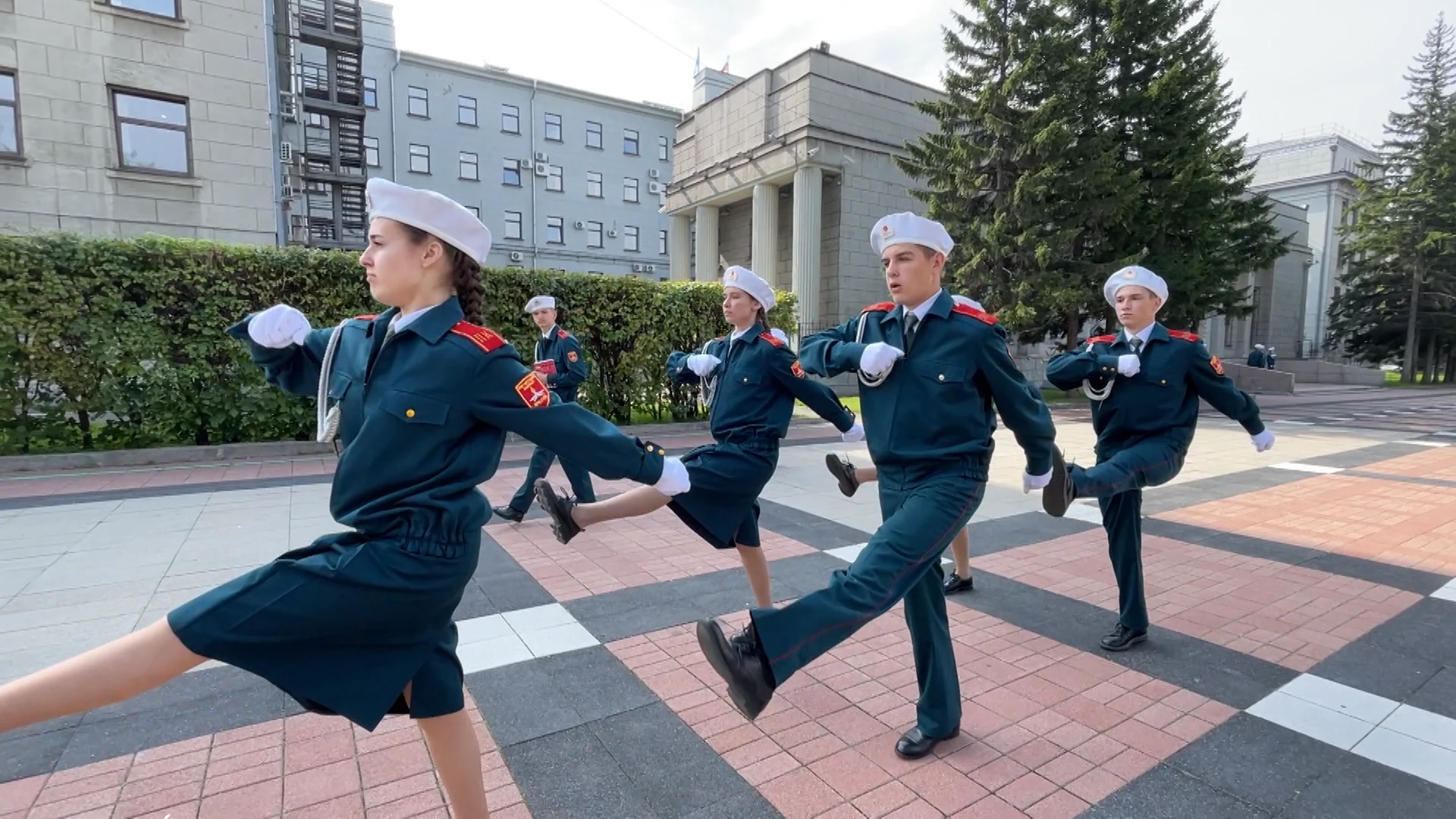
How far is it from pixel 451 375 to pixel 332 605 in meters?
0.60

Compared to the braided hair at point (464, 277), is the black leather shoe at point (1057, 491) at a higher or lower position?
lower

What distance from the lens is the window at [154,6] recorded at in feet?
48.6

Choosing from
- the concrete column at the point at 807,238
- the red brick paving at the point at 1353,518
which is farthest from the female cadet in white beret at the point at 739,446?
the concrete column at the point at 807,238

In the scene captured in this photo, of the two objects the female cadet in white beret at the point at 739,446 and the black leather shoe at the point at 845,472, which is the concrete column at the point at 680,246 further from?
the female cadet in white beret at the point at 739,446

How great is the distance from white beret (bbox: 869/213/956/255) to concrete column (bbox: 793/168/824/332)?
2129cm

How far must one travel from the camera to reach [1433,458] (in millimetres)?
10984

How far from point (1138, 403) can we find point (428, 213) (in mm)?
3455

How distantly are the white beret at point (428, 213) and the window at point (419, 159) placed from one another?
38.9 metres

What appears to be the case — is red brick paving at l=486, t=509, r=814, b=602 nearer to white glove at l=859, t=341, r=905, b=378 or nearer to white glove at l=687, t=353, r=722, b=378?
white glove at l=687, t=353, r=722, b=378

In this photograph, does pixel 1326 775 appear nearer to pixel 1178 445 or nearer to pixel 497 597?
pixel 1178 445

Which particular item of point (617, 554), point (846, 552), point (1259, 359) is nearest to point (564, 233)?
point (1259, 359)

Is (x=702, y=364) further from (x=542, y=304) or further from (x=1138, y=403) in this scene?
(x=542, y=304)

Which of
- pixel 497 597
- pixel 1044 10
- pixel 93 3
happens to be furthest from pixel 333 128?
pixel 497 597

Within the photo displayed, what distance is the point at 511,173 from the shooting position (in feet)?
127
